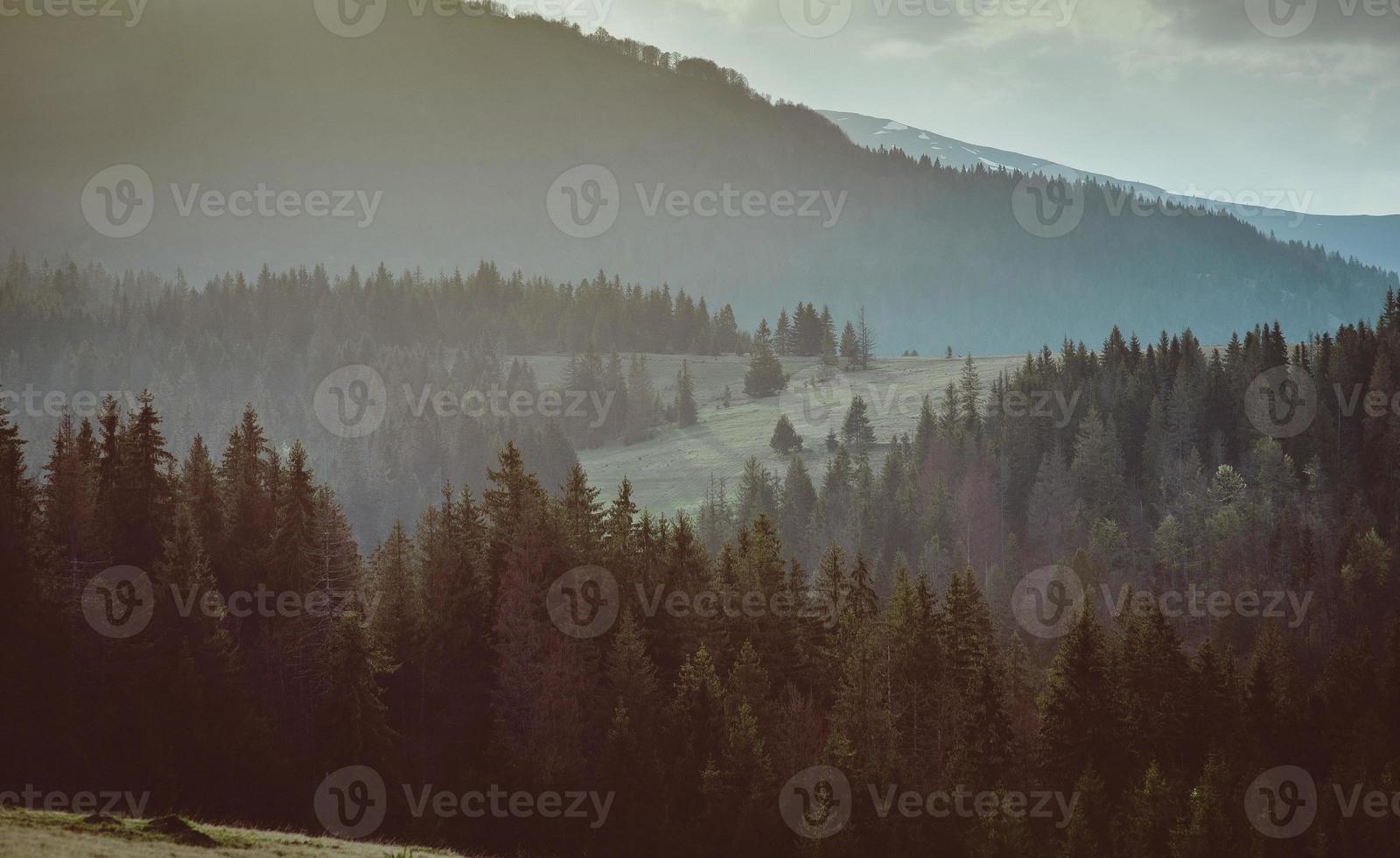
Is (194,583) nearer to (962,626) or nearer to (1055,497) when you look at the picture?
(962,626)

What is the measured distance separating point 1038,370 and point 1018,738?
95048mm

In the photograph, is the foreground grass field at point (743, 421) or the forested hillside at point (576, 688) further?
Answer: the foreground grass field at point (743, 421)

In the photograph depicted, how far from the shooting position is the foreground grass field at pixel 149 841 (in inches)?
922

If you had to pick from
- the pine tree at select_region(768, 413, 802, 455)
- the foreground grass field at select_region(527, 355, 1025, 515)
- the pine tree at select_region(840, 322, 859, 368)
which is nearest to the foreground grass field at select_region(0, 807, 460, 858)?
the foreground grass field at select_region(527, 355, 1025, 515)

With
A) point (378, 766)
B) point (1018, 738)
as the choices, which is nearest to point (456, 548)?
point (378, 766)

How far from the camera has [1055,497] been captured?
119m

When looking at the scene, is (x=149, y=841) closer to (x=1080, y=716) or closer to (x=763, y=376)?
(x=1080, y=716)

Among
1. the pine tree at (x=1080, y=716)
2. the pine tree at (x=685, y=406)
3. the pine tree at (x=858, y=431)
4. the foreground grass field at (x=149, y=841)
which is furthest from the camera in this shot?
the pine tree at (x=685, y=406)

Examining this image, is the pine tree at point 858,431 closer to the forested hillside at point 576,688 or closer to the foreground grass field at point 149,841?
the forested hillside at point 576,688

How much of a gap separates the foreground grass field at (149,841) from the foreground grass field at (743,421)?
10767 cm

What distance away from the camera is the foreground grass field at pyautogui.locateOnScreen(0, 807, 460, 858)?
23.4 meters

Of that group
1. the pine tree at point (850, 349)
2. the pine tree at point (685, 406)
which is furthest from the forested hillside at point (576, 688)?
the pine tree at point (850, 349)

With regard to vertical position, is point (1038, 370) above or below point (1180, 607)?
above

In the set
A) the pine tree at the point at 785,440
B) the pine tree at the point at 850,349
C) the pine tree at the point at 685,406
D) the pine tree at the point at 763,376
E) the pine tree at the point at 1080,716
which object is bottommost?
the pine tree at the point at 1080,716
